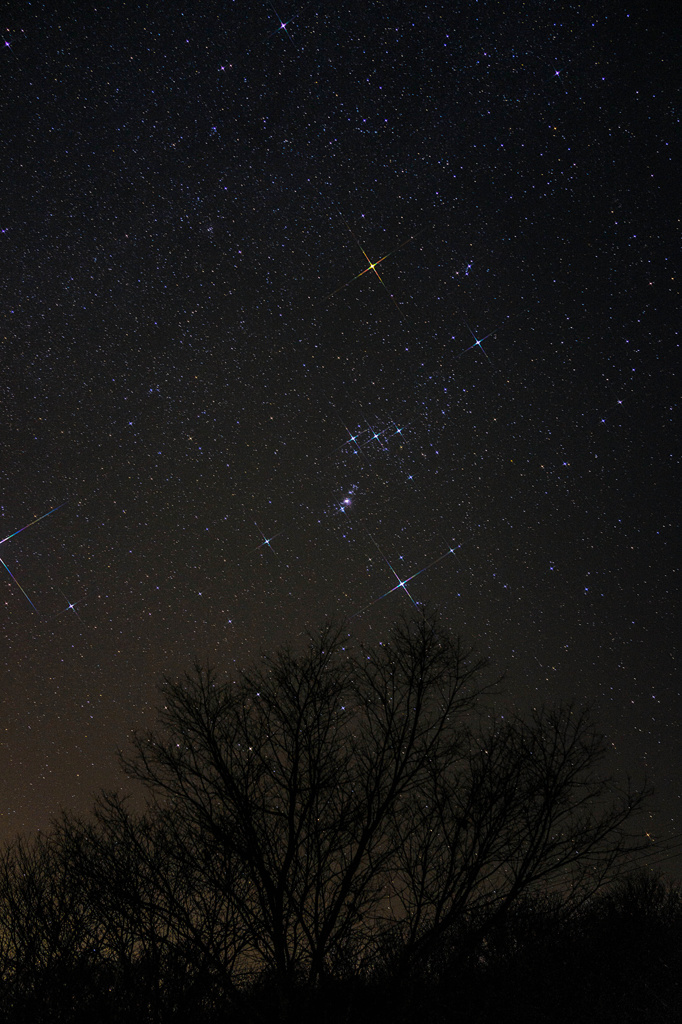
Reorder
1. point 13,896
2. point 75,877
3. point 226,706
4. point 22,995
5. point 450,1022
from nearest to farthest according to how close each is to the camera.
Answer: point 226,706
point 75,877
point 450,1022
point 22,995
point 13,896

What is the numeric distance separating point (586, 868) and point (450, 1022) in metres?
4.83

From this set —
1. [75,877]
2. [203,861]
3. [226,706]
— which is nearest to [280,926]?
[203,861]

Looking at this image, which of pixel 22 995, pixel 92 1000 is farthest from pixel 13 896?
pixel 92 1000

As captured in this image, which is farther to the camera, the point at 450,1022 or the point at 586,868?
the point at 450,1022

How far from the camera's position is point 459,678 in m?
11.4

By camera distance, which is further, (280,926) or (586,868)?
(586,868)

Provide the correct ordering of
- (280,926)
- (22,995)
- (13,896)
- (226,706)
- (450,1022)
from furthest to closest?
(13,896) → (22,995) → (450,1022) → (226,706) → (280,926)

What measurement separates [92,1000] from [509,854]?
9880 mm

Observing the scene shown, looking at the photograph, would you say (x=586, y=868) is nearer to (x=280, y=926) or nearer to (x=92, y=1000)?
(x=280, y=926)

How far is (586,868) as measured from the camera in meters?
11.8

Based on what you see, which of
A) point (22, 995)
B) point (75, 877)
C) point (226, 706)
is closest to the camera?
point (226, 706)

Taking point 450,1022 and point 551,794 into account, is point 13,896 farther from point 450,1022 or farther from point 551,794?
point 551,794

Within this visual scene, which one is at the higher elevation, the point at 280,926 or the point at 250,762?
the point at 250,762

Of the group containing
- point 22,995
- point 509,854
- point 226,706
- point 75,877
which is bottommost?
point 509,854
